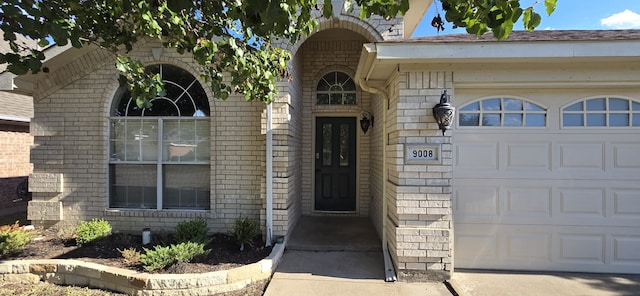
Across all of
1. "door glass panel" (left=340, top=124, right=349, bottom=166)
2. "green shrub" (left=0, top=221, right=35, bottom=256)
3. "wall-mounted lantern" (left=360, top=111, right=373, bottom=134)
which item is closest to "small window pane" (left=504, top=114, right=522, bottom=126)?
"wall-mounted lantern" (left=360, top=111, right=373, bottom=134)

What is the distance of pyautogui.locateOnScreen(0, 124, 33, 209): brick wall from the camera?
7773 millimetres

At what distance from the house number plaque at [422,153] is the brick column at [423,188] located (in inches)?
0.7

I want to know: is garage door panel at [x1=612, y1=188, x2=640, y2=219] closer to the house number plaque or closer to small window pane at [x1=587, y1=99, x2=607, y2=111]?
small window pane at [x1=587, y1=99, x2=607, y2=111]

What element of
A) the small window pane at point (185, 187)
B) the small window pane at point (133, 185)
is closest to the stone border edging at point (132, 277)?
the small window pane at point (133, 185)

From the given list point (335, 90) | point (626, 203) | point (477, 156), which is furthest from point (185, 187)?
point (626, 203)

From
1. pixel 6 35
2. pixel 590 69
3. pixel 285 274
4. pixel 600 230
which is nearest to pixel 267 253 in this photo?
pixel 285 274

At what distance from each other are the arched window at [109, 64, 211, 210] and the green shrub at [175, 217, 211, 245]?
578 mm

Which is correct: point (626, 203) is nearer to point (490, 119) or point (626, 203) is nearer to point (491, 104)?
point (490, 119)

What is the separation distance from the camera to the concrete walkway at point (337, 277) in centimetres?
351

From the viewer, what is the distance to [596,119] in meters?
3.81

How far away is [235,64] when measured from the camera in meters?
3.26

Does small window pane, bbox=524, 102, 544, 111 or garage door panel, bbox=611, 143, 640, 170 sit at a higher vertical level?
small window pane, bbox=524, 102, 544, 111

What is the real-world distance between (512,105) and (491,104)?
261 mm

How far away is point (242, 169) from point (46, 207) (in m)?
3.38
